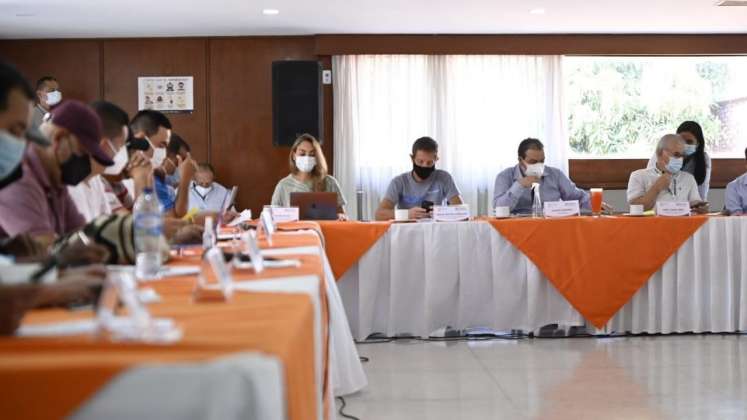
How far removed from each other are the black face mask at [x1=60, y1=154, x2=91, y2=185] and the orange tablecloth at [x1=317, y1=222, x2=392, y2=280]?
245 cm

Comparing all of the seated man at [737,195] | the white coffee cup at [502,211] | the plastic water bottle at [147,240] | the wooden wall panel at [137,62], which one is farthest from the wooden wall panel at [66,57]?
the plastic water bottle at [147,240]

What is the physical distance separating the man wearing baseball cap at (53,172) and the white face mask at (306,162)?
296 centimetres

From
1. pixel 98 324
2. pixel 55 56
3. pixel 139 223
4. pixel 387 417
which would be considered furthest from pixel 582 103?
pixel 98 324

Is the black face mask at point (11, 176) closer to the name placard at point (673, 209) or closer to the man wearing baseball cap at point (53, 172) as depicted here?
the man wearing baseball cap at point (53, 172)

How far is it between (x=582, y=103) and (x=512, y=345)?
4.31 metres

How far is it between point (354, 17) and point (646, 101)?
3.07 metres

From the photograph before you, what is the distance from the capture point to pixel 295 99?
7.39m

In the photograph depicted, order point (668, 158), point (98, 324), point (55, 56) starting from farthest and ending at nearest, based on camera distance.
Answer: point (55, 56)
point (668, 158)
point (98, 324)

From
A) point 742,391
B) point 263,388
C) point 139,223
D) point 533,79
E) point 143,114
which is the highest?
point 533,79

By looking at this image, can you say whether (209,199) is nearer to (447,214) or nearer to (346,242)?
(346,242)

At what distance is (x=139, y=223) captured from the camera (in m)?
1.96

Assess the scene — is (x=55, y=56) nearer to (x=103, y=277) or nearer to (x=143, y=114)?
(x=143, y=114)

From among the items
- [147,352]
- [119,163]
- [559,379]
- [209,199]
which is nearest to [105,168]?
[119,163]

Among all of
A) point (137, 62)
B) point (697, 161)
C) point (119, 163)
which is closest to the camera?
point (119, 163)
